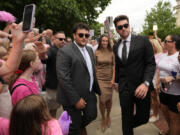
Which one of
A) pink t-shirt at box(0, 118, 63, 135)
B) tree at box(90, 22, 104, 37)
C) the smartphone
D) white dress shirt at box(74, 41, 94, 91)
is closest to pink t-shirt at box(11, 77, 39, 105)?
pink t-shirt at box(0, 118, 63, 135)

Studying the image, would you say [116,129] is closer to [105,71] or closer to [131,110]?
[131,110]

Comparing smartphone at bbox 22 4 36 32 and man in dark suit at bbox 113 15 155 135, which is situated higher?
smartphone at bbox 22 4 36 32

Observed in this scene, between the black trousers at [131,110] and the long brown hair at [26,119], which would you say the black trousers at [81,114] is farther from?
the long brown hair at [26,119]

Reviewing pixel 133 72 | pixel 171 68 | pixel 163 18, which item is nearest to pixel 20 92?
pixel 133 72

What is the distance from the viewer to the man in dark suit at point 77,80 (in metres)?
2.61

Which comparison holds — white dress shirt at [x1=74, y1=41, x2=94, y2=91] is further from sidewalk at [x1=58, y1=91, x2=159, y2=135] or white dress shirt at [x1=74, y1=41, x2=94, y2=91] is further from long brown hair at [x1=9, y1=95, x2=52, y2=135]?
long brown hair at [x1=9, y1=95, x2=52, y2=135]

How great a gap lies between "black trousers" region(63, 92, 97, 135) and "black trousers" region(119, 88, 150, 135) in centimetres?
54

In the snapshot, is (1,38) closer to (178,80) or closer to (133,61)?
(133,61)

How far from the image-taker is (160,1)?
31.5 m

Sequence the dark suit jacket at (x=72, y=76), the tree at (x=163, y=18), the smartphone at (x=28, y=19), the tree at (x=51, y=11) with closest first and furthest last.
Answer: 1. the smartphone at (x=28, y=19)
2. the dark suit jacket at (x=72, y=76)
3. the tree at (x=51, y=11)
4. the tree at (x=163, y=18)

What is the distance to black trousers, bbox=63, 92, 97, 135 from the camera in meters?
2.76

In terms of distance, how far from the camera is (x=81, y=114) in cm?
292

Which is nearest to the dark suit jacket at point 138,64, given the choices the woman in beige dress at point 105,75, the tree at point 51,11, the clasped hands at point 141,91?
the clasped hands at point 141,91

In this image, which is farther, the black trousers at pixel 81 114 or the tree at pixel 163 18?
the tree at pixel 163 18
